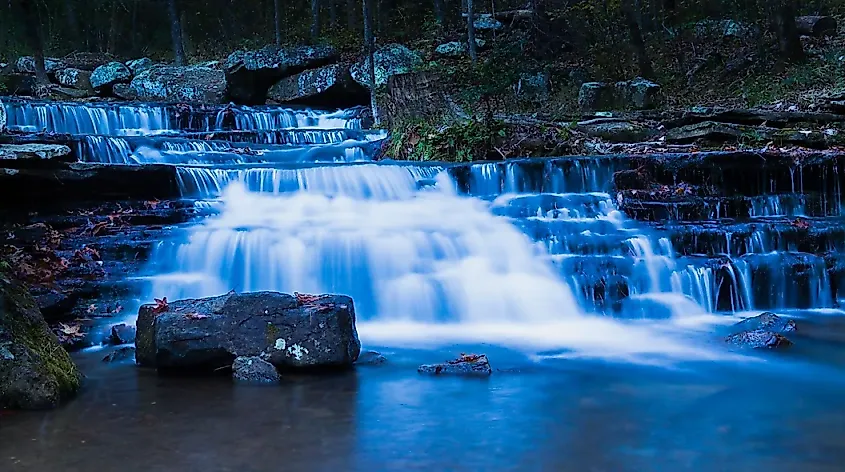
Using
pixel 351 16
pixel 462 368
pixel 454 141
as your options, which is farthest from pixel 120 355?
pixel 351 16

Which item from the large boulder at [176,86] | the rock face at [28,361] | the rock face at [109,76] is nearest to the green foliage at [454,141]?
the rock face at [28,361]

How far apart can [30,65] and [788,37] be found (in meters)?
27.0

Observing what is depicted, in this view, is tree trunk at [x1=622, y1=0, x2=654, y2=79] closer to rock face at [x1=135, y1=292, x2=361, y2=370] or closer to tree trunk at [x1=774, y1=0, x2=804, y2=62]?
tree trunk at [x1=774, y1=0, x2=804, y2=62]

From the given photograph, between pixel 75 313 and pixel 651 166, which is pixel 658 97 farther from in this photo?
pixel 75 313

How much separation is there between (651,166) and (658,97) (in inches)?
273

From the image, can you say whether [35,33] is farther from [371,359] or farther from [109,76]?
[371,359]

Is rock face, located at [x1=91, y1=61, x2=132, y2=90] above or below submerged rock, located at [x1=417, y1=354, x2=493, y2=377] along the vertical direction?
above

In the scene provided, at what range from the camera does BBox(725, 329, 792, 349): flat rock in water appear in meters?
6.28

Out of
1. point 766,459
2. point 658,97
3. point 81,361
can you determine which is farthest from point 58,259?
point 658,97

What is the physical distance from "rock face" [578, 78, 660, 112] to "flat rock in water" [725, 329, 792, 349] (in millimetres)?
10909

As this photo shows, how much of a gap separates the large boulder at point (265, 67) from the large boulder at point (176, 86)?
1001mm

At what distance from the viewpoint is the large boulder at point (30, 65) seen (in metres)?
29.3

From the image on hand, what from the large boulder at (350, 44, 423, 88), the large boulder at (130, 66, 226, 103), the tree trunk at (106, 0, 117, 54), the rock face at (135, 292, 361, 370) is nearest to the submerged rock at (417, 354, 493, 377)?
the rock face at (135, 292, 361, 370)

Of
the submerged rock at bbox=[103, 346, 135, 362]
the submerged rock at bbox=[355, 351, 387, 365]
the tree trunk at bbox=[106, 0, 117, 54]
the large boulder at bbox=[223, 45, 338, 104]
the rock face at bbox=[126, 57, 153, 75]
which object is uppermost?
the tree trunk at bbox=[106, 0, 117, 54]
